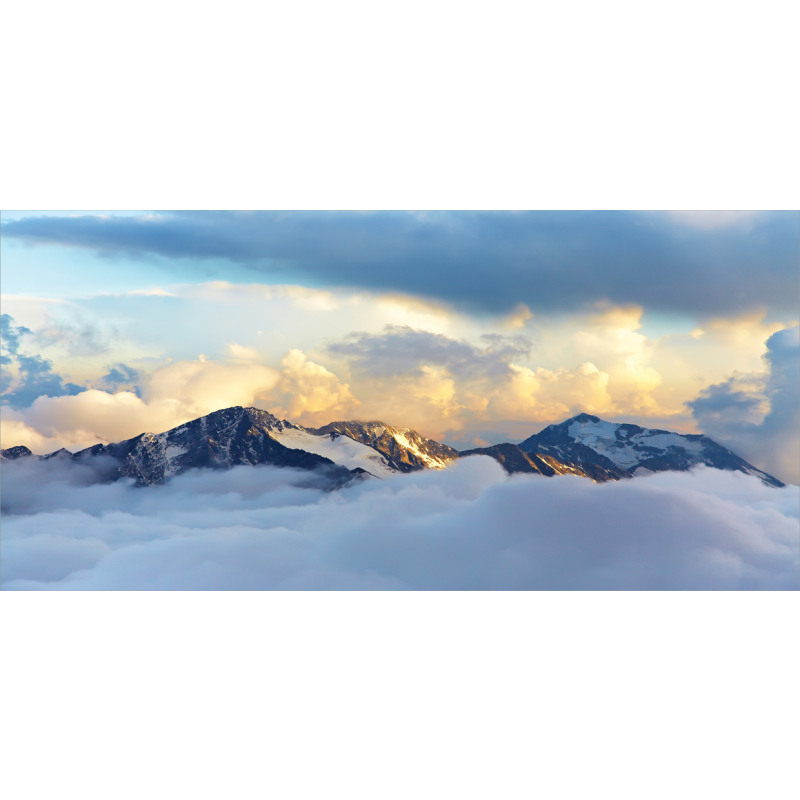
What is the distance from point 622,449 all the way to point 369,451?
2764 mm

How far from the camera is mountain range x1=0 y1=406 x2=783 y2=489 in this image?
7.25 metres

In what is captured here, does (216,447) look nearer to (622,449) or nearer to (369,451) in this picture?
(369,451)

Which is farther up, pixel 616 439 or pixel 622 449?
pixel 616 439

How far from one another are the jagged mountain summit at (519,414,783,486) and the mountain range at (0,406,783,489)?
0.04 feet

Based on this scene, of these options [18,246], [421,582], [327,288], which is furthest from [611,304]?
[18,246]

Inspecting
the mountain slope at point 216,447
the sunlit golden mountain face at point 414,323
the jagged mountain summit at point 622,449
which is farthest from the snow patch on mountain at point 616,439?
the mountain slope at point 216,447

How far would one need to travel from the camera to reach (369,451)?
7332mm

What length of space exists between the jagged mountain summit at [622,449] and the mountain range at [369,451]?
1cm

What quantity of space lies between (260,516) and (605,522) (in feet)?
12.2

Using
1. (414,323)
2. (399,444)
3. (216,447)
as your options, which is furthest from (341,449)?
(414,323)

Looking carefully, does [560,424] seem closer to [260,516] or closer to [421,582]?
[421,582]

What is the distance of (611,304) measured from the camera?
24.0 ft

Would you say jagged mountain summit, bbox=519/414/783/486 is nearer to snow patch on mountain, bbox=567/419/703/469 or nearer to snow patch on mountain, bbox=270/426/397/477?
snow patch on mountain, bbox=567/419/703/469

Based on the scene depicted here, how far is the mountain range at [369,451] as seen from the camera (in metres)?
7.25
